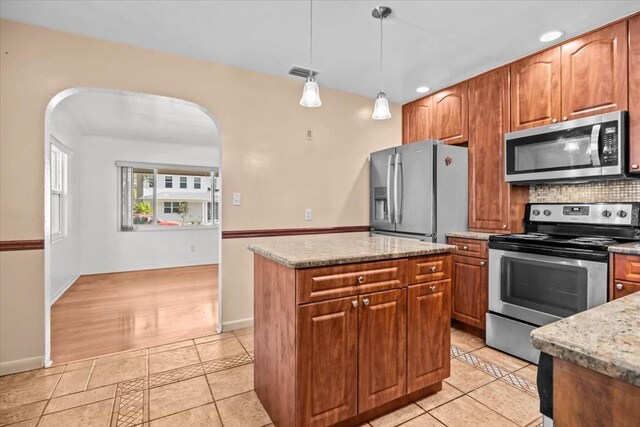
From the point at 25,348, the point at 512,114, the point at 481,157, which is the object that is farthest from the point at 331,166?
the point at 25,348

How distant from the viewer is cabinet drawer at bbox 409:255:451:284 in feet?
6.07

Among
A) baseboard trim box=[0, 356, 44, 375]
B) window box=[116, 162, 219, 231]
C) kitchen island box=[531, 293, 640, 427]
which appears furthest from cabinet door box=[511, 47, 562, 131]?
window box=[116, 162, 219, 231]

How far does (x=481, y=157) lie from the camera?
10.3 ft

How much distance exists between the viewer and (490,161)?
10.1ft

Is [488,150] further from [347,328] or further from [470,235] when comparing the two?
[347,328]

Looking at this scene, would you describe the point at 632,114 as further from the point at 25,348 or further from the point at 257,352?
the point at 25,348

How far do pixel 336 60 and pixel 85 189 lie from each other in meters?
4.86

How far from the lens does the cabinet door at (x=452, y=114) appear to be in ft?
10.8

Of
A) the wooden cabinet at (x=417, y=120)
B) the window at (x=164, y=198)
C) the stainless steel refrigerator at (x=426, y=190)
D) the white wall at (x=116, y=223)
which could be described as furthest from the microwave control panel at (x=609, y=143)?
the window at (x=164, y=198)

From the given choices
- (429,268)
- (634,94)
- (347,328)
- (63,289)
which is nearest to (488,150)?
(634,94)

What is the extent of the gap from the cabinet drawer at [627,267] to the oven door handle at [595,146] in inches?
27.8

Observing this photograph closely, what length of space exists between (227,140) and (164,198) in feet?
12.5

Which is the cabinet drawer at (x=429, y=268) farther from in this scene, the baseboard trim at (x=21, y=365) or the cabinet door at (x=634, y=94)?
the baseboard trim at (x=21, y=365)

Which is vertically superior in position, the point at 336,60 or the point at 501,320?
the point at 336,60
